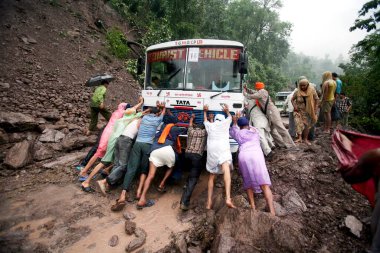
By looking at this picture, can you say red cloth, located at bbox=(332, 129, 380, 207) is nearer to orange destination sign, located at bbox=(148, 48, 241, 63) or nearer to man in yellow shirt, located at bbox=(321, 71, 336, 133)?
orange destination sign, located at bbox=(148, 48, 241, 63)

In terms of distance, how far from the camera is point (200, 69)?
551cm

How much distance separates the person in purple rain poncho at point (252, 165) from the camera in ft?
Answer: 12.4

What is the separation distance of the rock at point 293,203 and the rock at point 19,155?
20.0ft

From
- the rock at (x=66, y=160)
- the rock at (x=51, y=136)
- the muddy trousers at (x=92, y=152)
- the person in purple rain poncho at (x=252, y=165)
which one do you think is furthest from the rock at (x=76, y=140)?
the person in purple rain poncho at (x=252, y=165)

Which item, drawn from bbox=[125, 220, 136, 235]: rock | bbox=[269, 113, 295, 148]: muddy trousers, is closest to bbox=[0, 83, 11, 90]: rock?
bbox=[125, 220, 136, 235]: rock

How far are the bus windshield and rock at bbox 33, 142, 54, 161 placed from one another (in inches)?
140

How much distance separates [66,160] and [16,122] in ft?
5.87

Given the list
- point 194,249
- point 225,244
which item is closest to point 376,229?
point 225,244

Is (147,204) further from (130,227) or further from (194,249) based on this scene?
(194,249)

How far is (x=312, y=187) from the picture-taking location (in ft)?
14.7

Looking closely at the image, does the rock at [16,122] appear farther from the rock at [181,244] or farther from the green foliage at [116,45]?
the green foliage at [116,45]

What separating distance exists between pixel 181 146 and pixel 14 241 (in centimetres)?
326

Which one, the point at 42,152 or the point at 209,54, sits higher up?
the point at 209,54

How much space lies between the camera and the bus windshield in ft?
17.6
